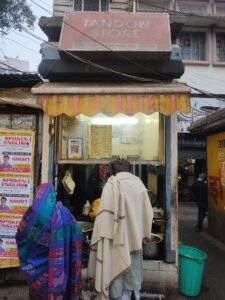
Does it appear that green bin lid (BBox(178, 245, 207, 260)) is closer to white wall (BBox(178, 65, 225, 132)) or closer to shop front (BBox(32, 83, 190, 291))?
shop front (BBox(32, 83, 190, 291))

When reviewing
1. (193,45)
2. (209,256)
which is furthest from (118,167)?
(193,45)

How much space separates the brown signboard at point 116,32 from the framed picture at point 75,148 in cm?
155

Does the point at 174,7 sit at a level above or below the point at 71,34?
above

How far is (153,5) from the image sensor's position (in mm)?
16734

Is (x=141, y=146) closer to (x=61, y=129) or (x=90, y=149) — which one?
(x=90, y=149)

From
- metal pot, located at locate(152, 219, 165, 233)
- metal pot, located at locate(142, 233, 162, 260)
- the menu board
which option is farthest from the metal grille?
metal pot, located at locate(142, 233, 162, 260)

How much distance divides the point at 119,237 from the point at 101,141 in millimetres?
2442

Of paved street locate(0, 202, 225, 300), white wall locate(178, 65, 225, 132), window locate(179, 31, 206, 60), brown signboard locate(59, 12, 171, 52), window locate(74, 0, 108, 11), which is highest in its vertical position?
window locate(179, 31, 206, 60)

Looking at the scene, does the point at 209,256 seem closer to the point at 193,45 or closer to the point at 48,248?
the point at 48,248

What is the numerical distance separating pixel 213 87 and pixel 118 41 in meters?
12.6

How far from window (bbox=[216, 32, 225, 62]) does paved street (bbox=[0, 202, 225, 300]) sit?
9.86 meters

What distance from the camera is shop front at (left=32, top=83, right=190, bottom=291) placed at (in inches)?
182

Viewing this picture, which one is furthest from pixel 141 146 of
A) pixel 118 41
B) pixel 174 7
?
pixel 174 7

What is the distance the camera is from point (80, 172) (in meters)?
6.54
